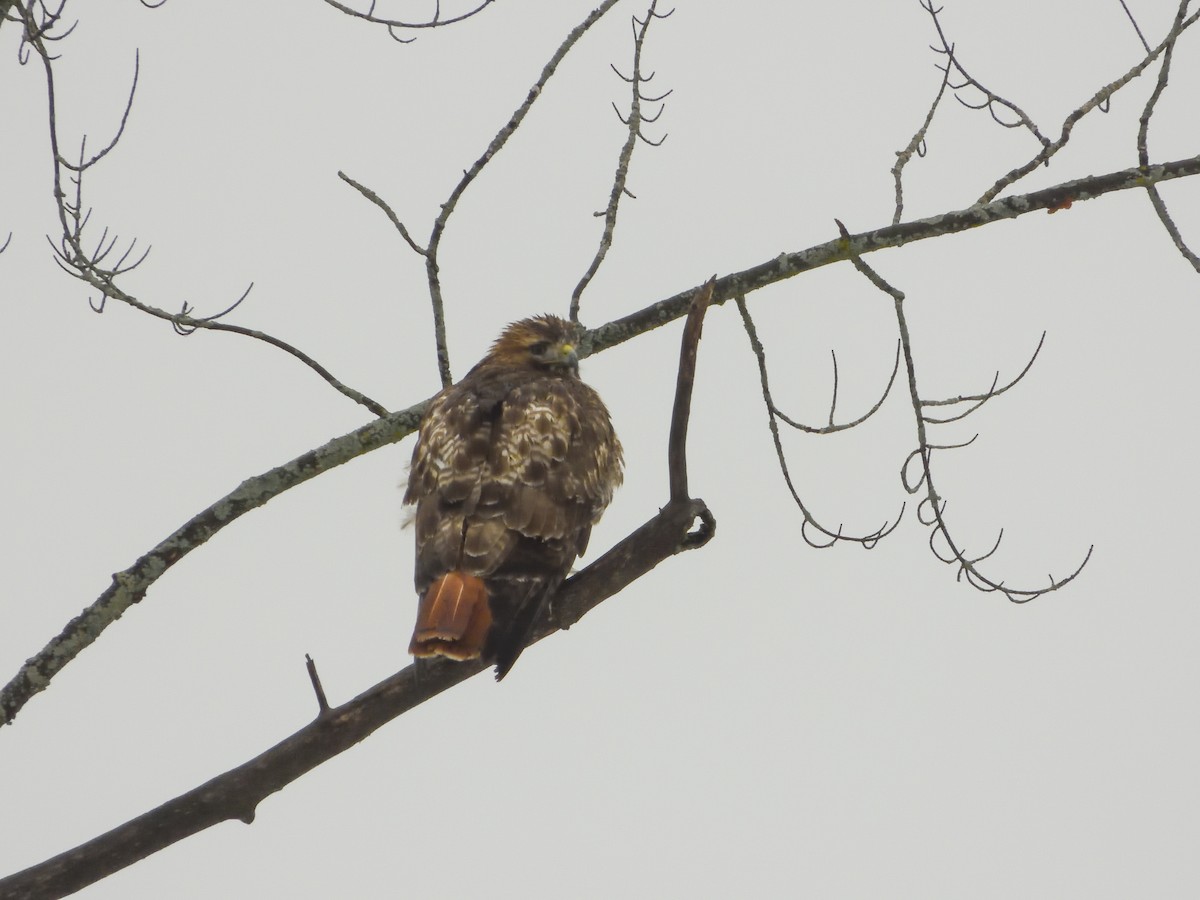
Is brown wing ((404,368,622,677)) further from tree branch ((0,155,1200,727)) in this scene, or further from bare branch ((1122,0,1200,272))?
bare branch ((1122,0,1200,272))

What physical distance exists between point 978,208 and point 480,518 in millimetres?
2237

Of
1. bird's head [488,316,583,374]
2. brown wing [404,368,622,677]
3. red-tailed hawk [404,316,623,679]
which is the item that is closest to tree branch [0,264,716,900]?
red-tailed hawk [404,316,623,679]

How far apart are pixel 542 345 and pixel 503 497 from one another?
1.32 metres

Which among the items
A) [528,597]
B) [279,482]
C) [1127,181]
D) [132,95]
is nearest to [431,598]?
[528,597]

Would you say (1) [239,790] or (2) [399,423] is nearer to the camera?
(1) [239,790]

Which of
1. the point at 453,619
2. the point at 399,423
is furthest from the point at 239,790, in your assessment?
the point at 399,423

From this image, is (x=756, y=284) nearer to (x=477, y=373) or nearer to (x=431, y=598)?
(x=477, y=373)

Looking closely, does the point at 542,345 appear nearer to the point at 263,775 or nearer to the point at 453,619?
the point at 453,619

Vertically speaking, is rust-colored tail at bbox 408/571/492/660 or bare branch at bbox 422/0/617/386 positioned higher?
bare branch at bbox 422/0/617/386

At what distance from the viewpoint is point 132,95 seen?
5949 millimetres

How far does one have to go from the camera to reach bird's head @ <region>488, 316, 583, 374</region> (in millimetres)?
6797

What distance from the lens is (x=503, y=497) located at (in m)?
5.78

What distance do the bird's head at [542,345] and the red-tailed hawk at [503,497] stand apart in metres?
0.01

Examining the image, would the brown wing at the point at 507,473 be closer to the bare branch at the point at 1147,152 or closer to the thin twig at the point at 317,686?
the thin twig at the point at 317,686
